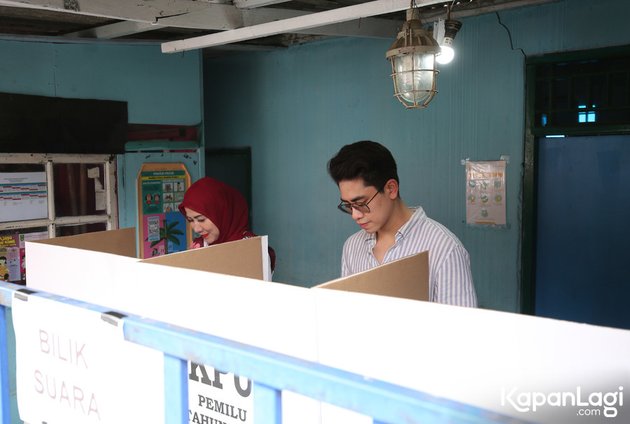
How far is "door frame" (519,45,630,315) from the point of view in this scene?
3906mm

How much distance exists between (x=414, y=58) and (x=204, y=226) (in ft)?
4.13

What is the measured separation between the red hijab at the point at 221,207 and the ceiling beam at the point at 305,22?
114 centimetres

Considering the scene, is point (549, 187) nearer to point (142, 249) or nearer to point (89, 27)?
point (142, 249)

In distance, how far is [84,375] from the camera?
121 centimetres

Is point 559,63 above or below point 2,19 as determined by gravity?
below

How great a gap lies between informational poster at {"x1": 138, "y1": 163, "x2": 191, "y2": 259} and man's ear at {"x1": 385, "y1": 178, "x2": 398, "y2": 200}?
2.93 meters

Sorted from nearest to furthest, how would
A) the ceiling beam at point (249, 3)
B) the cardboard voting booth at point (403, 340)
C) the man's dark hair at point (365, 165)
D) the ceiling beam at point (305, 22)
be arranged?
the cardboard voting booth at point (403, 340), the man's dark hair at point (365, 165), the ceiling beam at point (305, 22), the ceiling beam at point (249, 3)

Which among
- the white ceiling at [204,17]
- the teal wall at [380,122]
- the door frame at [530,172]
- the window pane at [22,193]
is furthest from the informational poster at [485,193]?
the window pane at [22,193]

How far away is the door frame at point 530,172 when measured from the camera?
154 inches

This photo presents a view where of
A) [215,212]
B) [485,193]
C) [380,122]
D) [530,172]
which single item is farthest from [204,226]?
[380,122]

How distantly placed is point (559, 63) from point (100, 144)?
3.34m

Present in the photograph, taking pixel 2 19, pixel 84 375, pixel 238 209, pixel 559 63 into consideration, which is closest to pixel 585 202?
pixel 559 63

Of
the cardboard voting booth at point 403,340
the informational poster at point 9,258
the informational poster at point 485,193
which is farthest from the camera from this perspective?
the informational poster at point 485,193

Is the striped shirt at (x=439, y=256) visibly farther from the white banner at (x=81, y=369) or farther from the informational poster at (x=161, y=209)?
the informational poster at (x=161, y=209)
